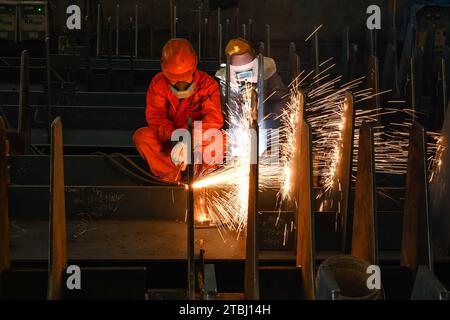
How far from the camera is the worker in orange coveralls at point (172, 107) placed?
5.27 metres

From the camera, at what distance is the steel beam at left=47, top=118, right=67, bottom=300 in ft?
12.2

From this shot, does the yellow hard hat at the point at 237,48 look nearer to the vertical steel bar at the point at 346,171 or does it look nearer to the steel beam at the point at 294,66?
the steel beam at the point at 294,66

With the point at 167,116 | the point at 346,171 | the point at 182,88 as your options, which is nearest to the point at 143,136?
the point at 167,116

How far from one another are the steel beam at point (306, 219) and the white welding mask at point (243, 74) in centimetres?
211

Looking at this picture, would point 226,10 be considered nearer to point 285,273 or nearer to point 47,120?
point 47,120

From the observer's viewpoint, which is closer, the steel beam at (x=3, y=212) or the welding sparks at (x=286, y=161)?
the steel beam at (x=3, y=212)

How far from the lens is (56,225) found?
383cm

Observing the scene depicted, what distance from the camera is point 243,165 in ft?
16.8

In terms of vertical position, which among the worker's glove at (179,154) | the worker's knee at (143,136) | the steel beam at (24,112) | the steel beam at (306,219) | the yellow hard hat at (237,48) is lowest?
the steel beam at (306,219)

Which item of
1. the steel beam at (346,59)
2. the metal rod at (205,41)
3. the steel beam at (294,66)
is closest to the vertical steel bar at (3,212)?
the steel beam at (294,66)

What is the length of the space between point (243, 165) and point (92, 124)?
124 inches

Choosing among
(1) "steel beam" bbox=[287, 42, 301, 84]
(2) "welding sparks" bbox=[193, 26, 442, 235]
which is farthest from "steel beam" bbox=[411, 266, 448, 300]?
(1) "steel beam" bbox=[287, 42, 301, 84]

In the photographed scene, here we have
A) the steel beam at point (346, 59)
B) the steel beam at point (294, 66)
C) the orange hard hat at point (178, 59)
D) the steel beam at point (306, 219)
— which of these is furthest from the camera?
the steel beam at point (346, 59)

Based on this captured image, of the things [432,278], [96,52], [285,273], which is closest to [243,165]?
[285,273]
